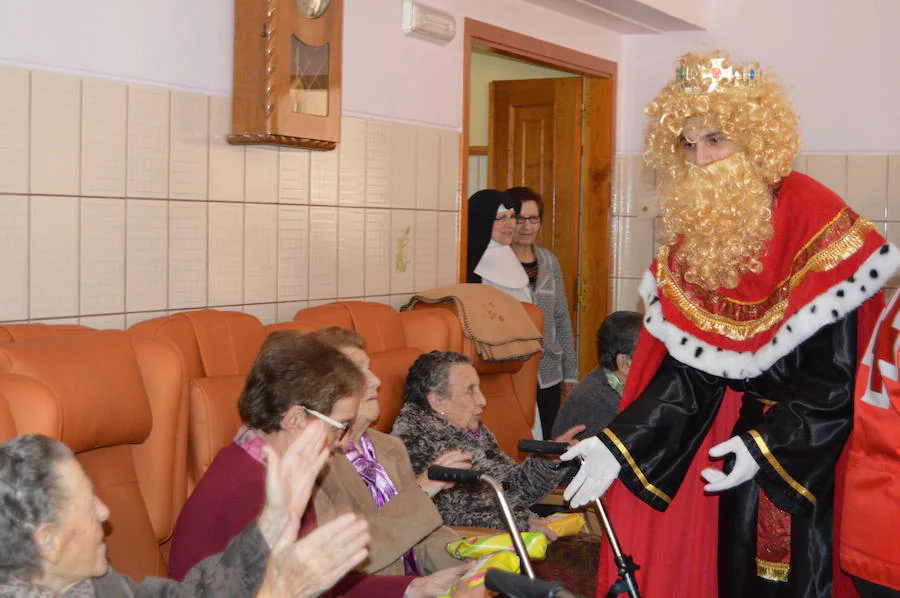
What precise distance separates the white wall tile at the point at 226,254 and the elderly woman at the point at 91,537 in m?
1.77

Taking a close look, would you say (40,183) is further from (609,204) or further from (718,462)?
(609,204)

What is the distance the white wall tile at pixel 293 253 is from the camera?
355cm

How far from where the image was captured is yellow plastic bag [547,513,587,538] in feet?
10.6

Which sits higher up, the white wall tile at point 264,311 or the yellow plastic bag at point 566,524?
the white wall tile at point 264,311

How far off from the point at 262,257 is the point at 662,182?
4.56ft

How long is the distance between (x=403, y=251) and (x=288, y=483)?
2.68m

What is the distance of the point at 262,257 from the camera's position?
11.4 ft

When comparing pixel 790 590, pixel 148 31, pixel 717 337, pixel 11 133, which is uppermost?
pixel 148 31

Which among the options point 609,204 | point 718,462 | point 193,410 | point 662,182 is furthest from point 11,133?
point 609,204

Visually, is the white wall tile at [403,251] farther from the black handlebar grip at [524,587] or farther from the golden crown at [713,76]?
the black handlebar grip at [524,587]

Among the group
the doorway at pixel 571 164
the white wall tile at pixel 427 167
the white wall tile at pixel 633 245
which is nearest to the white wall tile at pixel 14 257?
the white wall tile at pixel 427 167

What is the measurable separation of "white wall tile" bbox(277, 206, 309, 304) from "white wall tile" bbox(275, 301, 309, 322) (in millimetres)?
17

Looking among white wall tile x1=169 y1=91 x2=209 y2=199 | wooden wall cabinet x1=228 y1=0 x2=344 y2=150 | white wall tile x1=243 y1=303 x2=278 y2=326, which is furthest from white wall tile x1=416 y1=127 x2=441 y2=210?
white wall tile x1=169 y1=91 x2=209 y2=199

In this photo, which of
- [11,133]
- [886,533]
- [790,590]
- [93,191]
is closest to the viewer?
[886,533]
